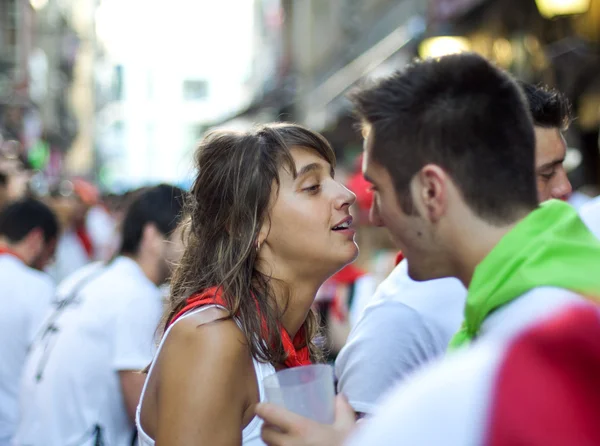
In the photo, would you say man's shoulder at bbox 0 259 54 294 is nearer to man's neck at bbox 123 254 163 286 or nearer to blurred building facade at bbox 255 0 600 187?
man's neck at bbox 123 254 163 286

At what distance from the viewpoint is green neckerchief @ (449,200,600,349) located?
4.97 feet

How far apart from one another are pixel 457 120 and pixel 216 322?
0.93m

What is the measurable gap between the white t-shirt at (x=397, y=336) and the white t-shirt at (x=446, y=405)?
5.07 feet

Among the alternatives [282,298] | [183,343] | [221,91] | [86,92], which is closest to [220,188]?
[282,298]

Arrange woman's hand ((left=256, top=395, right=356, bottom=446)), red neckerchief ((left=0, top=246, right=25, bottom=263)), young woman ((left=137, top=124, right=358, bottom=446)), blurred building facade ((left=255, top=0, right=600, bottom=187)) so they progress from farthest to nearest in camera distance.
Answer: blurred building facade ((left=255, top=0, right=600, bottom=187)) → red neckerchief ((left=0, top=246, right=25, bottom=263)) → young woman ((left=137, top=124, right=358, bottom=446)) → woman's hand ((left=256, top=395, right=356, bottom=446))

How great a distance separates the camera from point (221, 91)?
108 m

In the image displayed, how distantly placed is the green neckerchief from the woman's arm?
0.81m

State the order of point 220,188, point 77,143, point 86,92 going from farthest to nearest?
point 86,92 → point 77,143 → point 220,188

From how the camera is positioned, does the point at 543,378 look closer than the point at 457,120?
Yes

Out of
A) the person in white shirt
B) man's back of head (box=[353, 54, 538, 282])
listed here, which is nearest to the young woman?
man's back of head (box=[353, 54, 538, 282])

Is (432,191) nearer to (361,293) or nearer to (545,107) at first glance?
(545,107)

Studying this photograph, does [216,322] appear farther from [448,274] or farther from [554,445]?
[554,445]

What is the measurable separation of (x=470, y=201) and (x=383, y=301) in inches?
39.5

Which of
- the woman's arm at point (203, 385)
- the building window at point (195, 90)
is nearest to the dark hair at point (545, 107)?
the woman's arm at point (203, 385)
